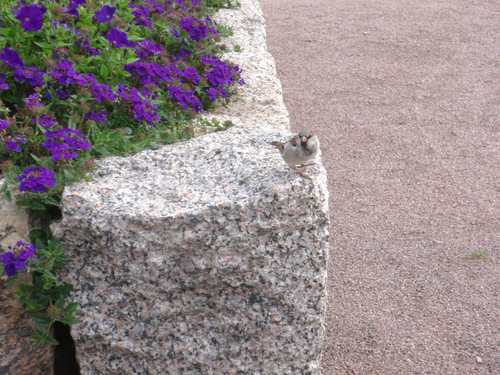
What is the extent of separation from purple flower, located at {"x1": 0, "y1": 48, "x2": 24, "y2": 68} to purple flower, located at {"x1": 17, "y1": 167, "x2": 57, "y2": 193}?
83 centimetres

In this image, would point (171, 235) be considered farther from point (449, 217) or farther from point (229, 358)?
point (449, 217)

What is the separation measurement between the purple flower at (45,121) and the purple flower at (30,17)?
0.56 m

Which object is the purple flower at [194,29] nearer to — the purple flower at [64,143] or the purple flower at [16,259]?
the purple flower at [64,143]

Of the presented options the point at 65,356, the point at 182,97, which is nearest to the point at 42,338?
the point at 65,356

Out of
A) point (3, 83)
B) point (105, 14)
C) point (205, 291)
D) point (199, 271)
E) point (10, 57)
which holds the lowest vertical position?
point (205, 291)

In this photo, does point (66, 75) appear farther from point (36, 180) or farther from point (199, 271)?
point (199, 271)

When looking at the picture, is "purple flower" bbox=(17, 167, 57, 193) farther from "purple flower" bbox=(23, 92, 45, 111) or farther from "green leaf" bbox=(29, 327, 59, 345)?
"green leaf" bbox=(29, 327, 59, 345)

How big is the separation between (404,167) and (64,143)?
3.56 metres

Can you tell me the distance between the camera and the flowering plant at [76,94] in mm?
2521

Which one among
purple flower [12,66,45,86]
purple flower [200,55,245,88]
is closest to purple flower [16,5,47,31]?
purple flower [12,66,45,86]

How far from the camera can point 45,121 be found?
2842mm

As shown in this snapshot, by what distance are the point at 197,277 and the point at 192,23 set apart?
234 cm

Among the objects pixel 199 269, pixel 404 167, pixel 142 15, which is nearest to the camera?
pixel 199 269

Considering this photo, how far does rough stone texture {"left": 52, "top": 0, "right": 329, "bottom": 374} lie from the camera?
252cm
